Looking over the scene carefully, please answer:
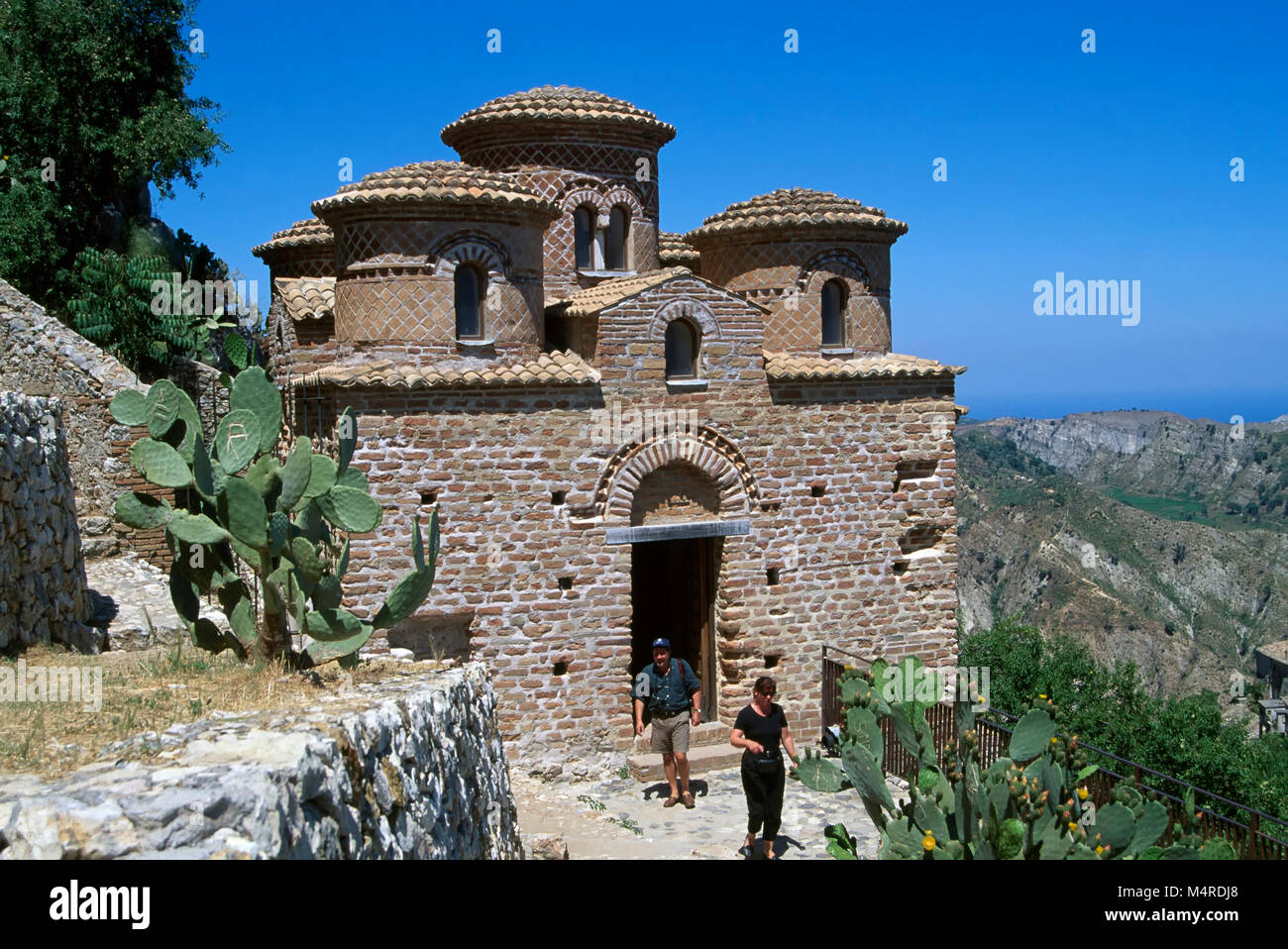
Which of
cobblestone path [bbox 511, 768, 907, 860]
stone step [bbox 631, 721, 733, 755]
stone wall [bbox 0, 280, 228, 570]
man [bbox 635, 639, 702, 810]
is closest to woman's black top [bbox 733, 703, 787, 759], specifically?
cobblestone path [bbox 511, 768, 907, 860]

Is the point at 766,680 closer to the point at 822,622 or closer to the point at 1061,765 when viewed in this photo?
the point at 1061,765

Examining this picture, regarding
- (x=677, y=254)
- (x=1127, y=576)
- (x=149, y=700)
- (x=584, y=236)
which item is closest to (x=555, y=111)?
(x=584, y=236)

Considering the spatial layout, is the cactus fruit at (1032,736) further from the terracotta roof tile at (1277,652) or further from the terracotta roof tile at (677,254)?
the terracotta roof tile at (1277,652)

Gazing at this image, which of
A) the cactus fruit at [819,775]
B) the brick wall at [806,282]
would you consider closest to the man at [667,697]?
the cactus fruit at [819,775]

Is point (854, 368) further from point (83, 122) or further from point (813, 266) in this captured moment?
point (83, 122)

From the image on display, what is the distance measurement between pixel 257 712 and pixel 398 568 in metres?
6.64

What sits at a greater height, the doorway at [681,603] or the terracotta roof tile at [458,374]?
the terracotta roof tile at [458,374]

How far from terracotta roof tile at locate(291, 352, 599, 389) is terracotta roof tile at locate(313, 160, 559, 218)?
1729 millimetres

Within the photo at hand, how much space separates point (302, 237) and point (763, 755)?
10.7 metres

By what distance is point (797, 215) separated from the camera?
597 inches

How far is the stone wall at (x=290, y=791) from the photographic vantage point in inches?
165

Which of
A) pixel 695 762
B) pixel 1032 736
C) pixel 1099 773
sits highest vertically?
pixel 1032 736

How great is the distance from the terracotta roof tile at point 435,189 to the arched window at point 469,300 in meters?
0.80
